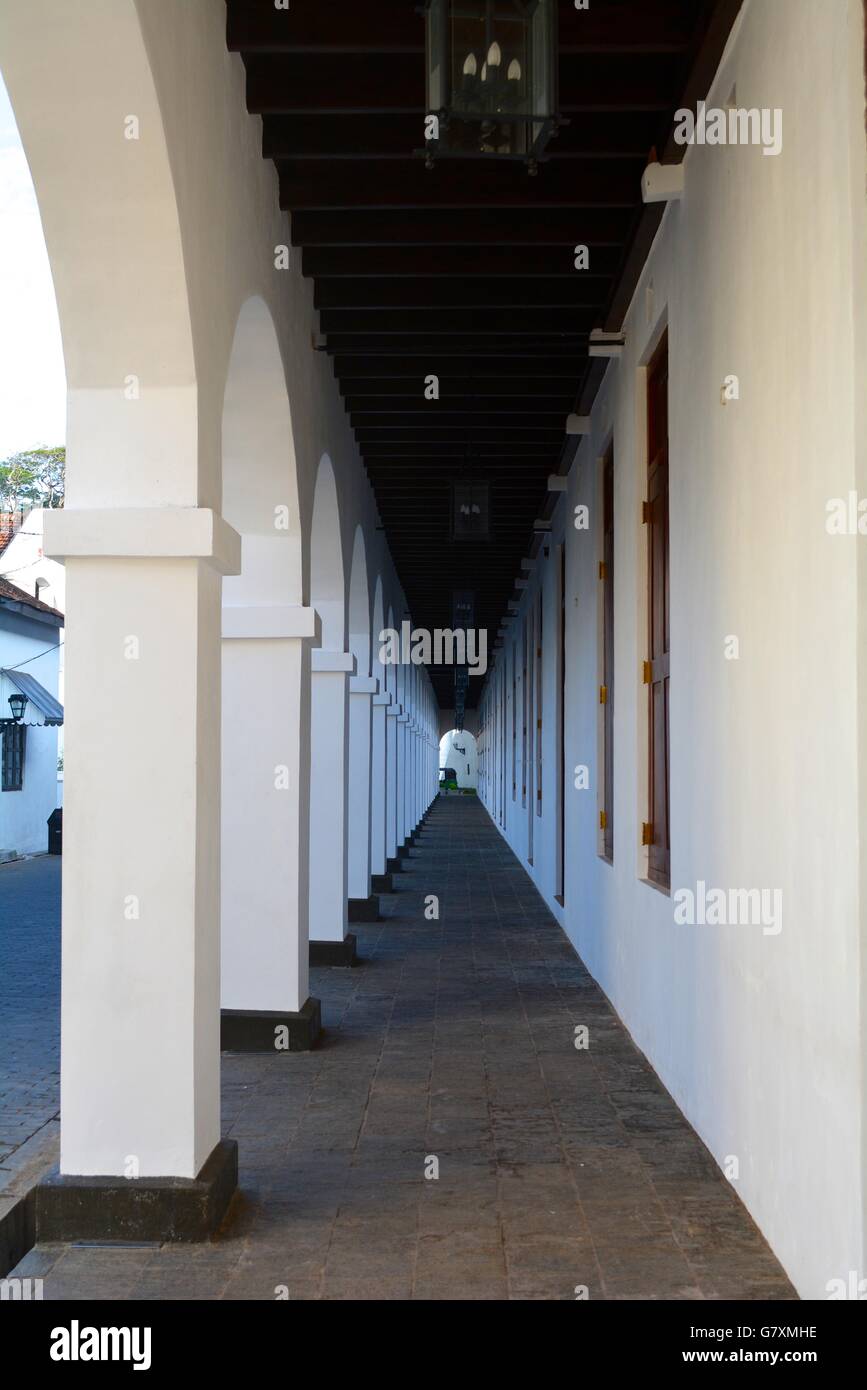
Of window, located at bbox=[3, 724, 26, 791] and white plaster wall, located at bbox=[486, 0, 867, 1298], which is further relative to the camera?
window, located at bbox=[3, 724, 26, 791]

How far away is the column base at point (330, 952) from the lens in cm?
956

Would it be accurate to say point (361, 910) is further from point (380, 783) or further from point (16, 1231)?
point (16, 1231)

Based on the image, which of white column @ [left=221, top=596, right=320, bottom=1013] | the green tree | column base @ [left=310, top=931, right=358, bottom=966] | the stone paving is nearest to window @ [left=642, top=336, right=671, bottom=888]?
the stone paving

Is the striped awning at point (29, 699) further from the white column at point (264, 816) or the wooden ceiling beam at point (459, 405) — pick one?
the white column at point (264, 816)

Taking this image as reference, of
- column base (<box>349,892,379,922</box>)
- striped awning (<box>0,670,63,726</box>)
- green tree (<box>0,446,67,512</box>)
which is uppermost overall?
green tree (<box>0,446,67,512</box>)

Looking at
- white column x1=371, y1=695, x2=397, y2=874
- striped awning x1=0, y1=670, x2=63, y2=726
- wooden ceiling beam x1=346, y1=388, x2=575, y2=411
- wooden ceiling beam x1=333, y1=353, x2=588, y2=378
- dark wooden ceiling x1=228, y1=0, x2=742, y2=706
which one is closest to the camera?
dark wooden ceiling x1=228, y1=0, x2=742, y2=706

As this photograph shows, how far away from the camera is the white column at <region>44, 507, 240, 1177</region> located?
427 centimetres

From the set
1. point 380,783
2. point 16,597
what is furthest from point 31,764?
point 380,783

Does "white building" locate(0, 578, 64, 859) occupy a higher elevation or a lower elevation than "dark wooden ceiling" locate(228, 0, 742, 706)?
lower

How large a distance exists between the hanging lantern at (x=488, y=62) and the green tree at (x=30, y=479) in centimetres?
4394

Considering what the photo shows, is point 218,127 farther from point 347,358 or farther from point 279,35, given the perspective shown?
point 347,358

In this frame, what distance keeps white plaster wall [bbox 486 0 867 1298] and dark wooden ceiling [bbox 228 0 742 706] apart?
1.18 ft

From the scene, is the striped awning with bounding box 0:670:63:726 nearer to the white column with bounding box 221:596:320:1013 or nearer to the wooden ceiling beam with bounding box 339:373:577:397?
the wooden ceiling beam with bounding box 339:373:577:397

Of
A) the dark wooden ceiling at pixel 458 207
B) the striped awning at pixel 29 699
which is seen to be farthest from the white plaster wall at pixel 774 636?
the striped awning at pixel 29 699
